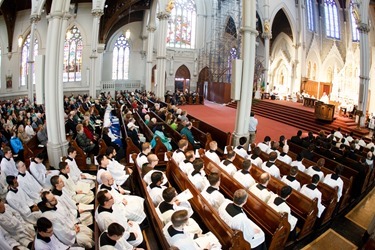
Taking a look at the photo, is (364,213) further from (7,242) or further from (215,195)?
(7,242)

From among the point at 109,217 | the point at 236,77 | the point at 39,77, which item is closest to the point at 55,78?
the point at 39,77

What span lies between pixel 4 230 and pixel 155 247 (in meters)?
2.01

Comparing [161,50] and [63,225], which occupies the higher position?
[161,50]

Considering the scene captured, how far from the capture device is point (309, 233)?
458 centimetres

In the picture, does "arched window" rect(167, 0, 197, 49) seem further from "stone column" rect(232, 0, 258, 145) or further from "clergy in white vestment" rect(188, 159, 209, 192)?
"clergy in white vestment" rect(188, 159, 209, 192)

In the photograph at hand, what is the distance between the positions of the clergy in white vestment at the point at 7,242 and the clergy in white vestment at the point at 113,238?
3.71ft

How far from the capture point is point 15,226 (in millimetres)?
3553

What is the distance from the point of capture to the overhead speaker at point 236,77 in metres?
7.55

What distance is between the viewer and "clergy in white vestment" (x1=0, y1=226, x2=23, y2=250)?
10.3ft

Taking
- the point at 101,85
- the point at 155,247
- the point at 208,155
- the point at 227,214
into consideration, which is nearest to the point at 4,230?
the point at 155,247

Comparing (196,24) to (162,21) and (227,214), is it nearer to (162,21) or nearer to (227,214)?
(162,21)

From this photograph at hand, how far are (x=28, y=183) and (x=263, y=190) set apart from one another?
4.10 m

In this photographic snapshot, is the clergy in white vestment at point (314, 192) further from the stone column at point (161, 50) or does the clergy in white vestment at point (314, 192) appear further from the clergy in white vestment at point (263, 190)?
the stone column at point (161, 50)

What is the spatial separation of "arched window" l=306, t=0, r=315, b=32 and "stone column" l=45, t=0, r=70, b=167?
25.2 metres
